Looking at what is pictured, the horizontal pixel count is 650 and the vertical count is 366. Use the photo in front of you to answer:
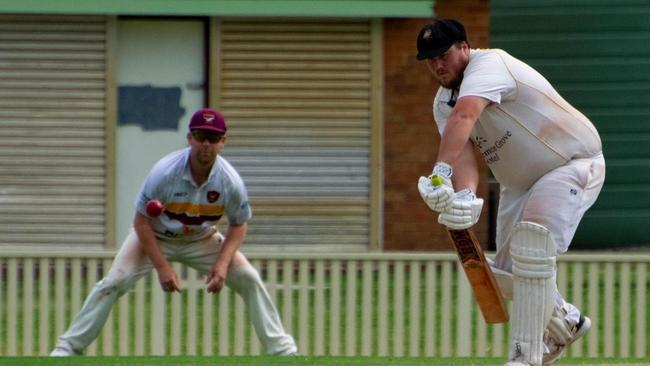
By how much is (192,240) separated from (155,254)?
1.28 ft

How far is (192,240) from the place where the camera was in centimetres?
1020

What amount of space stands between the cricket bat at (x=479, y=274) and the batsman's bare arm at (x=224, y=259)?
252cm

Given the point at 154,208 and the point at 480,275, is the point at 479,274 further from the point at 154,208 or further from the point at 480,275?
the point at 154,208

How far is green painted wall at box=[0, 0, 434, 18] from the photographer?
14492 millimetres

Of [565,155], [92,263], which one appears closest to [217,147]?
[92,263]

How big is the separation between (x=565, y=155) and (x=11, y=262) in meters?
4.47

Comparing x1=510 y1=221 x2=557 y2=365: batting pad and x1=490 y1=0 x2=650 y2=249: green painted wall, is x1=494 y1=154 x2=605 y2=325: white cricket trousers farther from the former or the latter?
x1=490 y1=0 x2=650 y2=249: green painted wall

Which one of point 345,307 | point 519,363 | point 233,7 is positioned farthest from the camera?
point 233,7

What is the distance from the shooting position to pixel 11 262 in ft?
35.1

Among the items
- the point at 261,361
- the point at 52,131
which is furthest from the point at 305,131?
the point at 261,361

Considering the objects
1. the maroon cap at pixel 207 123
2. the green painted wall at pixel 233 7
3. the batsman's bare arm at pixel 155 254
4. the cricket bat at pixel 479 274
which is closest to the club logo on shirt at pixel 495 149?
the cricket bat at pixel 479 274

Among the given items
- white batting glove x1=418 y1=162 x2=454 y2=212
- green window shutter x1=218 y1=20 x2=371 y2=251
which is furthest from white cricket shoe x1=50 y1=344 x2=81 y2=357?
green window shutter x1=218 y1=20 x2=371 y2=251

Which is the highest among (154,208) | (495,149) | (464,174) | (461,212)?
(495,149)

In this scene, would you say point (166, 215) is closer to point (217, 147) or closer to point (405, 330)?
point (217, 147)
